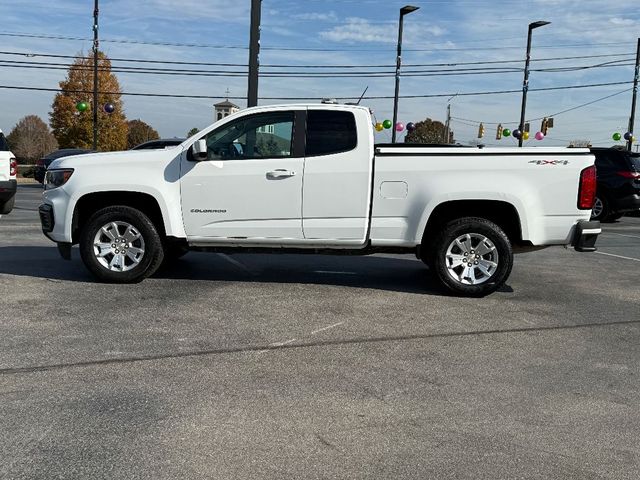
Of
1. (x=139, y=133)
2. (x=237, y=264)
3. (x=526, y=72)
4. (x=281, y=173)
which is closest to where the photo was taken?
(x=281, y=173)

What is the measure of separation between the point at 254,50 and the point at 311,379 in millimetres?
10215

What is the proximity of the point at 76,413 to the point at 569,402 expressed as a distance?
3.01m

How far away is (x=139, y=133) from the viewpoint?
76.6 meters

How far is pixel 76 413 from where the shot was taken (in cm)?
347

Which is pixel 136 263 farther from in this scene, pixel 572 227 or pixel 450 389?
pixel 572 227

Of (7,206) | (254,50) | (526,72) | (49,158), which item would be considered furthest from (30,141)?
(254,50)

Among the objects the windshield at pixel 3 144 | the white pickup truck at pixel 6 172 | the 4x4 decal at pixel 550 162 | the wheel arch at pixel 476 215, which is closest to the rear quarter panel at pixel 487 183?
the 4x4 decal at pixel 550 162

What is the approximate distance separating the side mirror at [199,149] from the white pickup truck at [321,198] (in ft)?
0.04

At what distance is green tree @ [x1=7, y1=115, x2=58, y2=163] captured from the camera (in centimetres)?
5469

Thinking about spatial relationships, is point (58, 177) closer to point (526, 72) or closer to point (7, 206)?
point (7, 206)

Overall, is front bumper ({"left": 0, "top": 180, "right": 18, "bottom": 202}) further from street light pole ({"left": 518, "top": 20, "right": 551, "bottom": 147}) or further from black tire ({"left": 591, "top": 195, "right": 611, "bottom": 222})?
street light pole ({"left": 518, "top": 20, "right": 551, "bottom": 147})

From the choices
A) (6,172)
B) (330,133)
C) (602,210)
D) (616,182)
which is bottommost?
(602,210)

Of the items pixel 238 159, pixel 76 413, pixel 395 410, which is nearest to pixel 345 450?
pixel 395 410

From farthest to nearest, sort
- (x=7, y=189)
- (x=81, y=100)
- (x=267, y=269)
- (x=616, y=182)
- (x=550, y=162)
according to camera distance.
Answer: (x=81, y=100) → (x=616, y=182) → (x=7, y=189) → (x=267, y=269) → (x=550, y=162)
